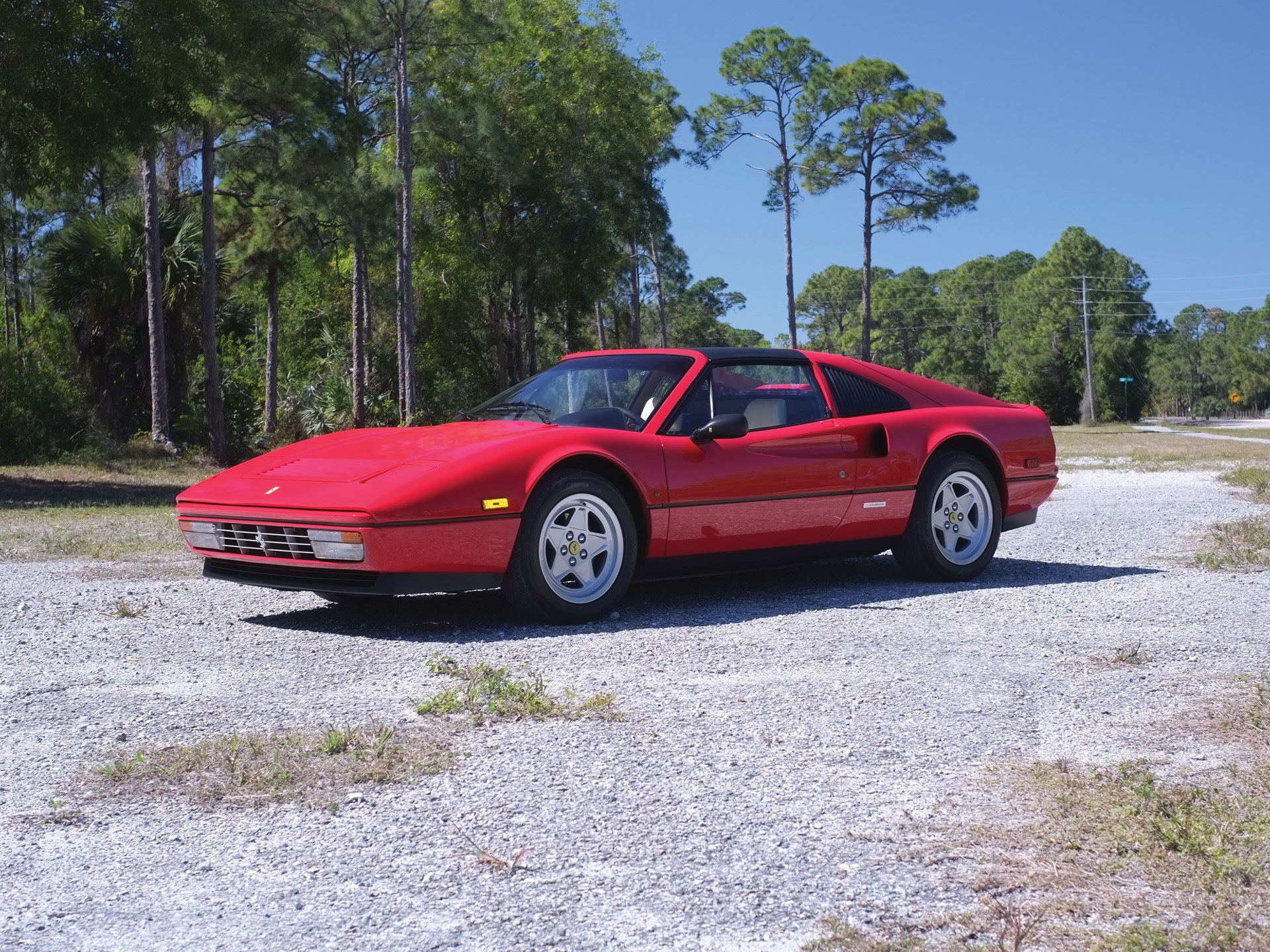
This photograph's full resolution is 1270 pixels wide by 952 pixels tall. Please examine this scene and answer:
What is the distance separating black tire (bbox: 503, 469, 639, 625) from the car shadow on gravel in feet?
0.27

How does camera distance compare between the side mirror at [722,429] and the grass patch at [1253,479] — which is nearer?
the side mirror at [722,429]

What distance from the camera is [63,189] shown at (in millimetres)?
16438

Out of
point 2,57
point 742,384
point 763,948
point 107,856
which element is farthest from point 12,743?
point 2,57

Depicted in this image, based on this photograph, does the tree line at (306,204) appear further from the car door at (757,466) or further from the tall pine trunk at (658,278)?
the car door at (757,466)

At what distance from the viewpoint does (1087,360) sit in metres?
79.3

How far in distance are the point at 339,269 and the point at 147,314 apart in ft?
46.0

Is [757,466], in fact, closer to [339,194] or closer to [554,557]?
[554,557]

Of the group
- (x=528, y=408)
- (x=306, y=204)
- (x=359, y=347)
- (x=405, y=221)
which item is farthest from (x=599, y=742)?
(x=359, y=347)

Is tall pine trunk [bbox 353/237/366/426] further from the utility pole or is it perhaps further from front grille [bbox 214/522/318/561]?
the utility pole

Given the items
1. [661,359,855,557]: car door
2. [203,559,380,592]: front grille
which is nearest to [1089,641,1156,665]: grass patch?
[661,359,855,557]: car door

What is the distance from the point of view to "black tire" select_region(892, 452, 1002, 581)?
7137 mm

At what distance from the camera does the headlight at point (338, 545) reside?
17.3ft

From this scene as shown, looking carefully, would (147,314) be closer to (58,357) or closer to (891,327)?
(58,357)

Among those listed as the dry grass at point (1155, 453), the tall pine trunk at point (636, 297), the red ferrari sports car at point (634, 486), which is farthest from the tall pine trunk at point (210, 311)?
the tall pine trunk at point (636, 297)
